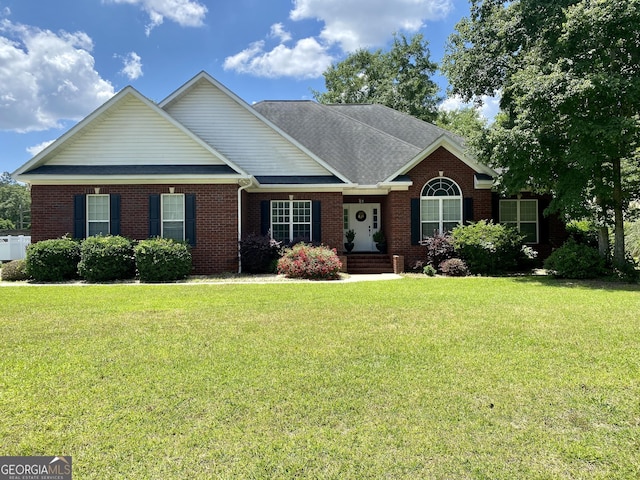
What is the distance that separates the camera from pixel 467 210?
1659cm

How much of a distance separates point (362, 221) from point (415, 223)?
10.1 feet

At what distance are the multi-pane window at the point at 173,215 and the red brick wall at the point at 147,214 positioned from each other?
31 centimetres

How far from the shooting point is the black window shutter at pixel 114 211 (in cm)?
1500

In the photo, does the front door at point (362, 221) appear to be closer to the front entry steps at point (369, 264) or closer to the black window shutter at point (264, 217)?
the front entry steps at point (369, 264)

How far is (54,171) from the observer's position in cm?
1470

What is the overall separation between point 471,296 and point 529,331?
3.51 metres

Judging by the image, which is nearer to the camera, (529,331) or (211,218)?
(529,331)

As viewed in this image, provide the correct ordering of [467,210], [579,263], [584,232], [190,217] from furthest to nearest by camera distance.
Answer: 1. [467,210]
2. [584,232]
3. [190,217]
4. [579,263]

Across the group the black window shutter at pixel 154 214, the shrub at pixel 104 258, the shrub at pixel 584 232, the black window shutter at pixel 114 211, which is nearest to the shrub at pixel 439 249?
the shrub at pixel 584 232

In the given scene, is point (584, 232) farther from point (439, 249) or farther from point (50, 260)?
point (50, 260)

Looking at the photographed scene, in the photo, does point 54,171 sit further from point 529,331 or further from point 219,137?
point 529,331

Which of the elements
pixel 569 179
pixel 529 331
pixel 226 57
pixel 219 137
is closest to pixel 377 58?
pixel 226 57

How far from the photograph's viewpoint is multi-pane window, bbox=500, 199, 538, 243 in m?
→ 17.4

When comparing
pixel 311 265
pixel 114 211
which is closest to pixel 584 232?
pixel 311 265
